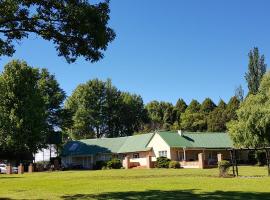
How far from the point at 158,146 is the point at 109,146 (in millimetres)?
10149

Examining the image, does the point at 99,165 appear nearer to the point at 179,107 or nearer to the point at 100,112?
the point at 100,112

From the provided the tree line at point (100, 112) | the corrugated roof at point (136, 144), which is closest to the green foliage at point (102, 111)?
the tree line at point (100, 112)

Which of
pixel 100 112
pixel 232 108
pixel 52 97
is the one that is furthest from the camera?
pixel 100 112

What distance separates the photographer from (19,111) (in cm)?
6719

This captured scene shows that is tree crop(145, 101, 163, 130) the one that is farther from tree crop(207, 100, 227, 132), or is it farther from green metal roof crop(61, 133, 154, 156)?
green metal roof crop(61, 133, 154, 156)

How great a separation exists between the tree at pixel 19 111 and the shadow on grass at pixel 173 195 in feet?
149

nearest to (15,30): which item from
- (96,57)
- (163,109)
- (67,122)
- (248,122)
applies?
(96,57)

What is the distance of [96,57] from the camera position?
1992 centimetres

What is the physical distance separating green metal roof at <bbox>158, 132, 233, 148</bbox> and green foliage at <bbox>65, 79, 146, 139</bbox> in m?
35.7

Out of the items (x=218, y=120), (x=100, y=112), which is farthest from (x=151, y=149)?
(x=100, y=112)

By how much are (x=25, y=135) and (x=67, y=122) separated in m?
20.4

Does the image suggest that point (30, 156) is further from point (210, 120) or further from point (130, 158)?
point (210, 120)

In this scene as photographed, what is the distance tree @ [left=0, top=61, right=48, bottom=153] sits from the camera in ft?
217

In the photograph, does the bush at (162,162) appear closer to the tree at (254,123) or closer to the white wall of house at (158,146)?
the white wall of house at (158,146)
